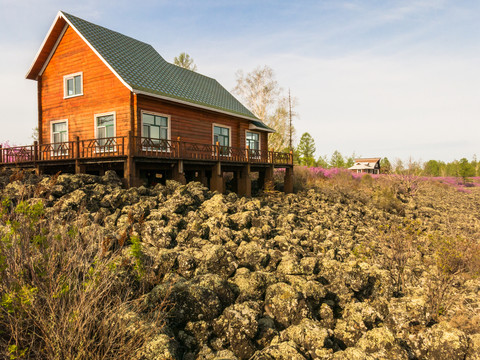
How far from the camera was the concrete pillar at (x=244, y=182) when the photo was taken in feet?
61.9

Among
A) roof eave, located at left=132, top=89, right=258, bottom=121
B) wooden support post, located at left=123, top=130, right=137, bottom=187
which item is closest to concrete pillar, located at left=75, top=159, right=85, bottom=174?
wooden support post, located at left=123, top=130, right=137, bottom=187

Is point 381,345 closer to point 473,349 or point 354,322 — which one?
point 354,322

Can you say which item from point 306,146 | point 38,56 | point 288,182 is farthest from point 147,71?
point 306,146

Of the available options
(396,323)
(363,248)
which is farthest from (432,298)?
(363,248)

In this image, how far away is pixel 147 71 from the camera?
701 inches

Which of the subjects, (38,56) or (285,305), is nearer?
(285,305)

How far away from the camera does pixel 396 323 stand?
20.2 ft

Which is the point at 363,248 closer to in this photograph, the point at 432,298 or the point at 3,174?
the point at 432,298

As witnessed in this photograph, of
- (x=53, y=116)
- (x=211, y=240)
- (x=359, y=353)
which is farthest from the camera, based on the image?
(x=53, y=116)

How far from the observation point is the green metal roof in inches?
629

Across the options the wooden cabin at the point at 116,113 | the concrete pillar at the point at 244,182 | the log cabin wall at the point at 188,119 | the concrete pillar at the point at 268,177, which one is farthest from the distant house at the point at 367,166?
the concrete pillar at the point at 244,182

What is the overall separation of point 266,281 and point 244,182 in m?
12.5

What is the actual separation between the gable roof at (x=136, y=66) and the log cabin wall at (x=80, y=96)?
0.49m

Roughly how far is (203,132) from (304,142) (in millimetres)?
46413
